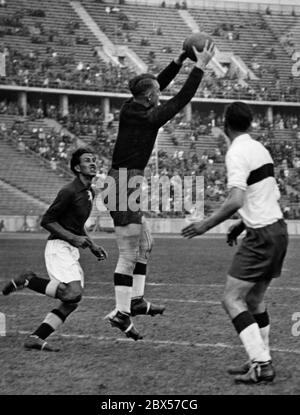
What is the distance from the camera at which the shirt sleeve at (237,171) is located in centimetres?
584

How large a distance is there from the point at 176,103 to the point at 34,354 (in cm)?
231

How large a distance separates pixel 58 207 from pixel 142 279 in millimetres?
1287

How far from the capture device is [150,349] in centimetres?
746

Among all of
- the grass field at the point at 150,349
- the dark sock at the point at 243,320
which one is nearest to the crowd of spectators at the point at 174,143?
the grass field at the point at 150,349

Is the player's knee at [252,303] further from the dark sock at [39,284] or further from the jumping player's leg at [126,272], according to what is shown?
the dark sock at [39,284]

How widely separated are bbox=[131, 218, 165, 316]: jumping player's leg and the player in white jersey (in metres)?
2.22

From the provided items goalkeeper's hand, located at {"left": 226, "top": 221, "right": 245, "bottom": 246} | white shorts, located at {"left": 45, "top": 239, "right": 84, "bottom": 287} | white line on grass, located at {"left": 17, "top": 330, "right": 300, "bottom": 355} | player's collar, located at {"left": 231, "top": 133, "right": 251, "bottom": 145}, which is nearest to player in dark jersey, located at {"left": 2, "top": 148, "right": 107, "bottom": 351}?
white shorts, located at {"left": 45, "top": 239, "right": 84, "bottom": 287}

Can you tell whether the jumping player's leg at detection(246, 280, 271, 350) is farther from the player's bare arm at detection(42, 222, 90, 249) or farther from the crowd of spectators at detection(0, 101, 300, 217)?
the crowd of spectators at detection(0, 101, 300, 217)

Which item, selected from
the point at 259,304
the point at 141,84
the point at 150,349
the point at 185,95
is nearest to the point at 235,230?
the point at 259,304

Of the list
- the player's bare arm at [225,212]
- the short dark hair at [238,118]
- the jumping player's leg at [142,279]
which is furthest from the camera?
the jumping player's leg at [142,279]

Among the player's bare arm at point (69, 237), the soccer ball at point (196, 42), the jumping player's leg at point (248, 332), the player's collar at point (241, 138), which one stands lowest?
the jumping player's leg at point (248, 332)

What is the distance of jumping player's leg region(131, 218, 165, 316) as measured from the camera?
8310mm

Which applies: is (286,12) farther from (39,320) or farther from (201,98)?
(39,320)

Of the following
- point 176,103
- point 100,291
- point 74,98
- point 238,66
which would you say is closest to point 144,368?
point 176,103
